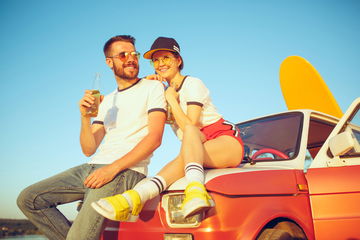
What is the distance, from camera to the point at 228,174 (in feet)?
8.09

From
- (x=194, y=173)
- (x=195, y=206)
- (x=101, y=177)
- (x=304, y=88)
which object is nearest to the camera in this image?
(x=195, y=206)

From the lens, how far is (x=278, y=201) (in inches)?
100

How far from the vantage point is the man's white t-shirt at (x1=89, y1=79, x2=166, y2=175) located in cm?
283

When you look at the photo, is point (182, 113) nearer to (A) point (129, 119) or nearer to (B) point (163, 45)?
(A) point (129, 119)

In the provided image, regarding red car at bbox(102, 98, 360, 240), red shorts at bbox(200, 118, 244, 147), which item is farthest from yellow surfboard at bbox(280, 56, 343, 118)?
red shorts at bbox(200, 118, 244, 147)

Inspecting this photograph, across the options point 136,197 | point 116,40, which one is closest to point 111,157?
point 136,197

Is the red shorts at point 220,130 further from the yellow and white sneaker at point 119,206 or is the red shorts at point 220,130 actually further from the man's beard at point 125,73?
the yellow and white sneaker at point 119,206

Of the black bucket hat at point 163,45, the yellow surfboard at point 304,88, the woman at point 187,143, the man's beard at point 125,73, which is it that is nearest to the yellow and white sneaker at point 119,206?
the woman at point 187,143

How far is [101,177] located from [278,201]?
Answer: 143 cm

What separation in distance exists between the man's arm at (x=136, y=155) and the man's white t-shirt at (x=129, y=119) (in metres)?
0.13

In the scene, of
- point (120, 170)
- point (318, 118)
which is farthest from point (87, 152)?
point (318, 118)

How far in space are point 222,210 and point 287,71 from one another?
559 centimetres

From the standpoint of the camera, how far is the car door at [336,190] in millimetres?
2723

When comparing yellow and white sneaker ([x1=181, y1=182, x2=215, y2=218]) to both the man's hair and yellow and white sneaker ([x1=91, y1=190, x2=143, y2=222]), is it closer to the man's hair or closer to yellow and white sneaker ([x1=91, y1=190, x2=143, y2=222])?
yellow and white sneaker ([x1=91, y1=190, x2=143, y2=222])
